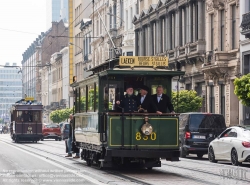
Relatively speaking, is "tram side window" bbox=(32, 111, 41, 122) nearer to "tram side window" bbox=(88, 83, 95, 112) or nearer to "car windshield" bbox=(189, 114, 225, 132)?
"car windshield" bbox=(189, 114, 225, 132)

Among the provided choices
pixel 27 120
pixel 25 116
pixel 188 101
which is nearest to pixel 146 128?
pixel 188 101

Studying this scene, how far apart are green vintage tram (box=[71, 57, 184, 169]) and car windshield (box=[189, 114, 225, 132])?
838 cm

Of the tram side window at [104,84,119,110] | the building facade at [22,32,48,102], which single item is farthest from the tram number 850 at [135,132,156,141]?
the building facade at [22,32,48,102]

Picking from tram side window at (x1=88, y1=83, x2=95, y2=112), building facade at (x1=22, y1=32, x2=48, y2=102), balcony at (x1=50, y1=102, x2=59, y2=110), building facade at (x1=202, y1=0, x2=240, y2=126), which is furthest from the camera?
building facade at (x1=22, y1=32, x2=48, y2=102)

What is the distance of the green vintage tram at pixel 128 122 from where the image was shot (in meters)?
19.7

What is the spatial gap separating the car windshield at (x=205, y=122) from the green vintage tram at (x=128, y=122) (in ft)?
27.5

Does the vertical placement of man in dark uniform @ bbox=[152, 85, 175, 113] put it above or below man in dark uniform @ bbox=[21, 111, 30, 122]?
above

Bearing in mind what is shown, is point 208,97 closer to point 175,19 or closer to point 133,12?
point 175,19

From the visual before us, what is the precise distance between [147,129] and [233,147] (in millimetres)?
5736

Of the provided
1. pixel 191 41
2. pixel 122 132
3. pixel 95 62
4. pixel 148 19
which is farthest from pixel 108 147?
pixel 95 62

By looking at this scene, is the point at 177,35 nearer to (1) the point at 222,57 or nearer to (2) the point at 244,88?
(1) the point at 222,57

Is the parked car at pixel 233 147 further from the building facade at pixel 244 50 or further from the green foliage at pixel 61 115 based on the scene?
the green foliage at pixel 61 115

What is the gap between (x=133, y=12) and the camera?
214ft

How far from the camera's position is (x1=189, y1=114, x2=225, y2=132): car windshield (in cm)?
2998
